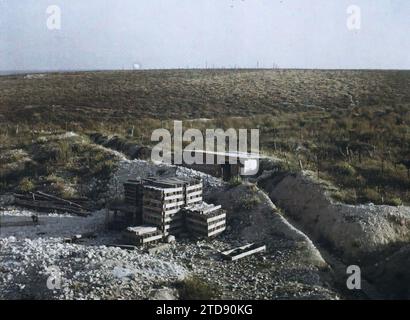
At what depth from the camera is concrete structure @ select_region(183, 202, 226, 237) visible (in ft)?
52.8

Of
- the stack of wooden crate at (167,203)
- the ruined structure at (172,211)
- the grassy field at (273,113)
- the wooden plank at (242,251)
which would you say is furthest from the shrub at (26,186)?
the wooden plank at (242,251)

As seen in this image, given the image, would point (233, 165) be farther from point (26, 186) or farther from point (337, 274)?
point (26, 186)

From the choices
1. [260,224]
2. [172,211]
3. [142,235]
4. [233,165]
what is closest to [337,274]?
[260,224]

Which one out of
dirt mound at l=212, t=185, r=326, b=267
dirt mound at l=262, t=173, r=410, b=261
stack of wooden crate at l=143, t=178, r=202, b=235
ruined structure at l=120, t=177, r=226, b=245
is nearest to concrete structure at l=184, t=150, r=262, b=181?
dirt mound at l=212, t=185, r=326, b=267

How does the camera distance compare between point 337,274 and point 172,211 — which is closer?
point 337,274

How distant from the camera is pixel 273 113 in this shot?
1663 inches

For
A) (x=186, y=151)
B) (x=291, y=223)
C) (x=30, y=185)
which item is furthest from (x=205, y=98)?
(x=291, y=223)

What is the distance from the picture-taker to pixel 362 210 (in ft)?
54.3

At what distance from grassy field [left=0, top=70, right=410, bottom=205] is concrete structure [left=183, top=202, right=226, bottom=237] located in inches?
188

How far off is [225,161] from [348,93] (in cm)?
3225

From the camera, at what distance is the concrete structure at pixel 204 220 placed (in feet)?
52.8

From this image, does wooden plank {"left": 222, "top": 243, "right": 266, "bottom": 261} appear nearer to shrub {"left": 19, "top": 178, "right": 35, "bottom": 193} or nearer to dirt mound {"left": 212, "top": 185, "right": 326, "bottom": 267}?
dirt mound {"left": 212, "top": 185, "right": 326, "bottom": 267}

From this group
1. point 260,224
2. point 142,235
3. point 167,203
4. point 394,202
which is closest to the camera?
point 142,235

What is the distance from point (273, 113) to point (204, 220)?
27585 mm
